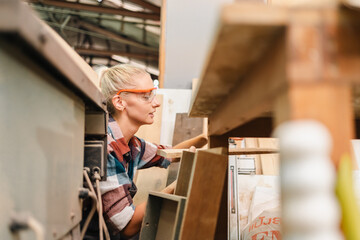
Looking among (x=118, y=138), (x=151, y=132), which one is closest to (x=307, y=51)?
(x=118, y=138)

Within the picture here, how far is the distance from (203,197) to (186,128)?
1.58m

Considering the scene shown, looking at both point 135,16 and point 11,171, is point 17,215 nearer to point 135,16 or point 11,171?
point 11,171

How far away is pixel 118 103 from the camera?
1650 mm

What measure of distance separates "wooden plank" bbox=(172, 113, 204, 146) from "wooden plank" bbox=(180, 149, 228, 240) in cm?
149

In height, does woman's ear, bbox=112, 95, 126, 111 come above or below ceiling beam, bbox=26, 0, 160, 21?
below

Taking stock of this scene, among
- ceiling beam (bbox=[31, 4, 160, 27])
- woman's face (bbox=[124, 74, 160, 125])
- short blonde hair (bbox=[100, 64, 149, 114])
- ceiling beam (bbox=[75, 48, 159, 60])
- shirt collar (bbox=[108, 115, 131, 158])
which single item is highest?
ceiling beam (bbox=[31, 4, 160, 27])

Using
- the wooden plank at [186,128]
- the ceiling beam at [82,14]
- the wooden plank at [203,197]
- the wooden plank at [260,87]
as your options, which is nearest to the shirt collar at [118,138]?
the wooden plank at [203,197]

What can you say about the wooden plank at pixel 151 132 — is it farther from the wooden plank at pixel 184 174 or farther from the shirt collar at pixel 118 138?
the wooden plank at pixel 184 174

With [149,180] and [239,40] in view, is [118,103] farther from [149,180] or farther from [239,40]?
[239,40]

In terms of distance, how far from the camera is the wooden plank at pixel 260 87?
473 millimetres

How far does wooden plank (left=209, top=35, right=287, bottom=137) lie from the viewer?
473 mm

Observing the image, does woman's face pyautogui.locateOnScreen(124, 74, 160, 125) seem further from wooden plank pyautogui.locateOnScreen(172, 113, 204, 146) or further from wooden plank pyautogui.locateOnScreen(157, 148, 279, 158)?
wooden plank pyautogui.locateOnScreen(172, 113, 204, 146)

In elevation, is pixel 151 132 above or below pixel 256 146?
above

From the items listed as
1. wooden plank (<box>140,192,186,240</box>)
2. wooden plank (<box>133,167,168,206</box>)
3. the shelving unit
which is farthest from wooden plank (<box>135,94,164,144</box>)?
the shelving unit
